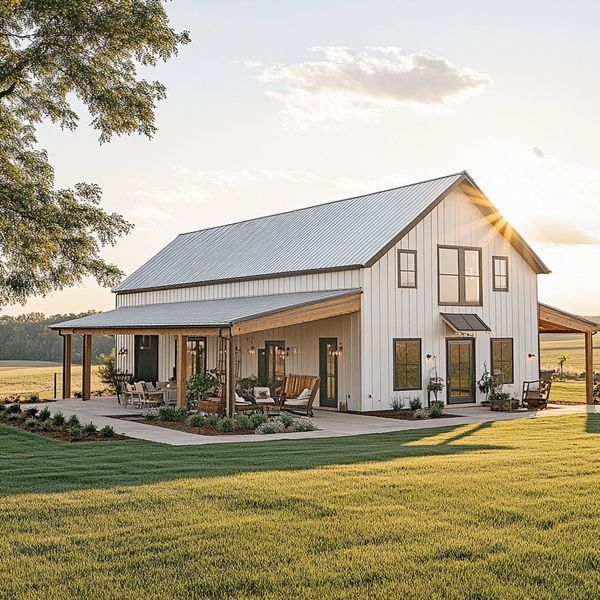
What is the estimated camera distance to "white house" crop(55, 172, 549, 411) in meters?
21.7

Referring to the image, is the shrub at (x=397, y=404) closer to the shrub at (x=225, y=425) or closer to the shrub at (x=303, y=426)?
the shrub at (x=303, y=426)

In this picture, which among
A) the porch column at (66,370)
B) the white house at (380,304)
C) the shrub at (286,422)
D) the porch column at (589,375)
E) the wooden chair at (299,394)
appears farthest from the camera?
the porch column at (66,370)

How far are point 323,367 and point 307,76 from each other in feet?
28.0

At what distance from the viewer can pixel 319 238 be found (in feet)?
83.9

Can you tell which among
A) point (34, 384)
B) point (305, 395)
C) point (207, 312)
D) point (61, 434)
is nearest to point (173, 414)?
point (61, 434)

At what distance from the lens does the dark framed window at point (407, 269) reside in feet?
74.1

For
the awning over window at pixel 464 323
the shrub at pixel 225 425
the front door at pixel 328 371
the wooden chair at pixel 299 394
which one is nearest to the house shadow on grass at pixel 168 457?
the shrub at pixel 225 425

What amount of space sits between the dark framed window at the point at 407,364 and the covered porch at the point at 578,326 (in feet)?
18.7

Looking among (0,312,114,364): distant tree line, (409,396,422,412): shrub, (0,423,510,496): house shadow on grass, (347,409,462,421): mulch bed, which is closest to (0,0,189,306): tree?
(0,423,510,496): house shadow on grass

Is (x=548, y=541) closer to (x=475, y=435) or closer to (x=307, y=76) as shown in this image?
(x=475, y=435)

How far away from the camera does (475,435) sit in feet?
53.2

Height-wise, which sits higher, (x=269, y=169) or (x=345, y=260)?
(x=269, y=169)

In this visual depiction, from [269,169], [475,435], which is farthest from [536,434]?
[269,169]

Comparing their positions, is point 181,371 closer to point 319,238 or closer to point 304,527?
point 319,238
